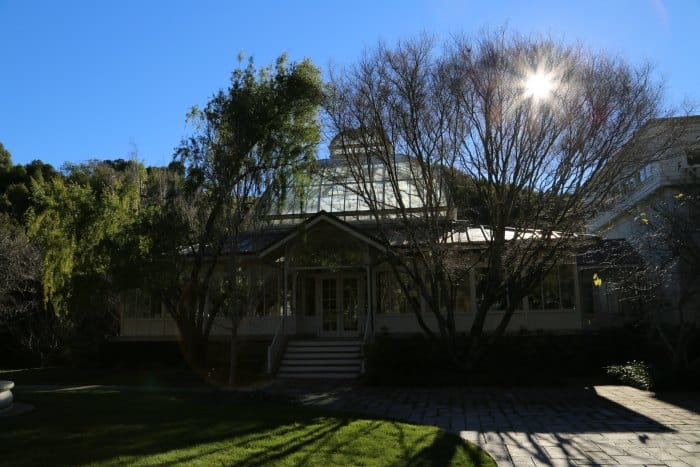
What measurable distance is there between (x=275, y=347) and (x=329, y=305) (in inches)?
138

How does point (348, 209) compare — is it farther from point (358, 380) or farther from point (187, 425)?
point (187, 425)

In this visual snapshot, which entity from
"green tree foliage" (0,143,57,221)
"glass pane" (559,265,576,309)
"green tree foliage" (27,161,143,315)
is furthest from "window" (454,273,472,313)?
"green tree foliage" (0,143,57,221)

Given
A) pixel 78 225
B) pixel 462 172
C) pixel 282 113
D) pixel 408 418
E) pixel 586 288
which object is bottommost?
pixel 408 418

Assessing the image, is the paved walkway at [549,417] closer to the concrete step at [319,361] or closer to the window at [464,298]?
the concrete step at [319,361]

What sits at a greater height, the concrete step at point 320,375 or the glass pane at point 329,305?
the glass pane at point 329,305

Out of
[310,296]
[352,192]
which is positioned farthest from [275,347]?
[352,192]

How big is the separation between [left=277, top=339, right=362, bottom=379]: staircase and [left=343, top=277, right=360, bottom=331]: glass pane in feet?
5.37

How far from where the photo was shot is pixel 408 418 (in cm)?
1024

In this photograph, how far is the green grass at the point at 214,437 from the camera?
22.4 feet

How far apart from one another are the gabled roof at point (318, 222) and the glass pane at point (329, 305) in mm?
3315

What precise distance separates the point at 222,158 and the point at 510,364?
10.5 m

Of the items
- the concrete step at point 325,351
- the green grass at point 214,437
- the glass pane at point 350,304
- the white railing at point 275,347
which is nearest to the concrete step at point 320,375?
the white railing at point 275,347

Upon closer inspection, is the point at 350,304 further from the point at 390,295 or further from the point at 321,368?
the point at 321,368

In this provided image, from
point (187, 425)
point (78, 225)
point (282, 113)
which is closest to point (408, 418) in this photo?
point (187, 425)
